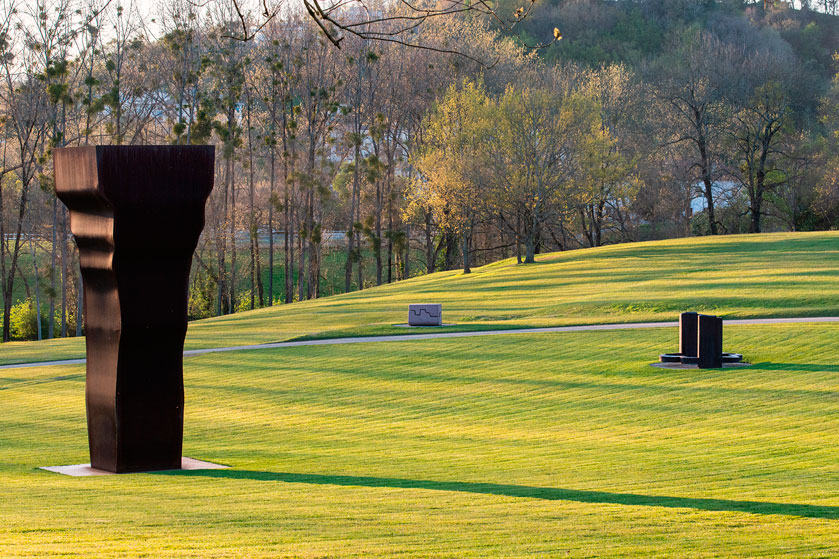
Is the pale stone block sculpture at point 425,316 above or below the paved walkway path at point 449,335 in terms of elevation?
above

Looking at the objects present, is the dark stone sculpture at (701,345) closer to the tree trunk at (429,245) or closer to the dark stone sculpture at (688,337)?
A: the dark stone sculpture at (688,337)

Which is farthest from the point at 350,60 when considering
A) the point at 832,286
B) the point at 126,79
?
the point at 832,286

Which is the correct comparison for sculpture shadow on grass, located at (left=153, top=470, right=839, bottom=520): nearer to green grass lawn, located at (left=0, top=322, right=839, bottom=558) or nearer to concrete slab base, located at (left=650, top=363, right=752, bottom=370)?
green grass lawn, located at (left=0, top=322, right=839, bottom=558)

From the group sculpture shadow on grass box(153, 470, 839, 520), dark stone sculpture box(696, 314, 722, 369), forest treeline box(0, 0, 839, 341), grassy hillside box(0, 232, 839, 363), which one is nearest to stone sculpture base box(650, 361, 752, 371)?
dark stone sculpture box(696, 314, 722, 369)

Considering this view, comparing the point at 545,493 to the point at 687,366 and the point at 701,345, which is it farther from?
the point at 687,366

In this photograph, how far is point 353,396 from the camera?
1819 cm

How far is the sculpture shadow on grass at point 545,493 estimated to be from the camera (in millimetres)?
7629

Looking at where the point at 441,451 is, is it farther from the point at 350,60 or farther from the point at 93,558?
the point at 350,60

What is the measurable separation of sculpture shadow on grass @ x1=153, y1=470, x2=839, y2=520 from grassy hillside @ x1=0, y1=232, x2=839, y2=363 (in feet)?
58.3

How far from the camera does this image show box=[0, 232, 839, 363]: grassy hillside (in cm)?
2894

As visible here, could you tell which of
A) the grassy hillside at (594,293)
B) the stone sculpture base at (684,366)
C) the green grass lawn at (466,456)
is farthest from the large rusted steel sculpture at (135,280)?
the grassy hillside at (594,293)

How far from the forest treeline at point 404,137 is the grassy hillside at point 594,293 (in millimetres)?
5429

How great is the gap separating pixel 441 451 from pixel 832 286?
23068 mm

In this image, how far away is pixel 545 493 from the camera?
348 inches
